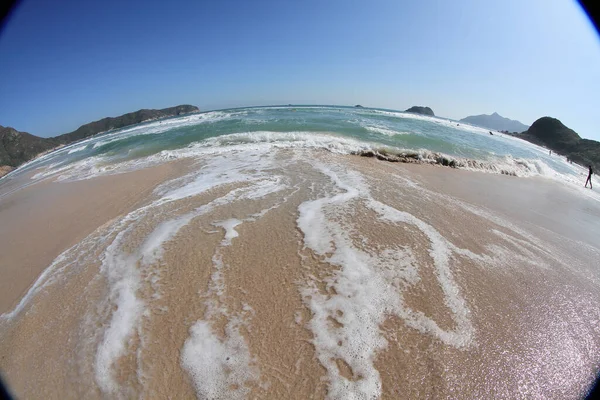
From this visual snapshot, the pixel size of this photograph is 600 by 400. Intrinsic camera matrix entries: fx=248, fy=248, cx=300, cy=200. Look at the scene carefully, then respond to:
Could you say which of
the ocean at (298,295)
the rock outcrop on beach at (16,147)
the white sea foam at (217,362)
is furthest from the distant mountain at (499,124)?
the rock outcrop on beach at (16,147)

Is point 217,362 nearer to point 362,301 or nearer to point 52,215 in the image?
point 362,301

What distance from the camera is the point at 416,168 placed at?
11.3 metres

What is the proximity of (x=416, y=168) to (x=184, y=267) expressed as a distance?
10471 mm

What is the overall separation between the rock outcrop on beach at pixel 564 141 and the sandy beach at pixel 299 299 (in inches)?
1197

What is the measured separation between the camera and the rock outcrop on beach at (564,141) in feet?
91.2

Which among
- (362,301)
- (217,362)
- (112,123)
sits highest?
(112,123)

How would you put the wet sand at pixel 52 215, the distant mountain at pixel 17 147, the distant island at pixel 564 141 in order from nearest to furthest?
the wet sand at pixel 52 215 < the distant island at pixel 564 141 < the distant mountain at pixel 17 147

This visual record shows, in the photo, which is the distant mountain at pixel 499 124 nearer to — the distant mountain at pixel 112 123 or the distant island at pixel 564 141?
the distant island at pixel 564 141

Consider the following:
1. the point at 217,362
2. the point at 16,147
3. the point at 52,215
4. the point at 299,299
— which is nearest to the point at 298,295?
the point at 299,299

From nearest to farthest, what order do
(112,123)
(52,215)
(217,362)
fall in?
1. (217,362)
2. (52,215)
3. (112,123)

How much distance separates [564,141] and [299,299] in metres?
55.0

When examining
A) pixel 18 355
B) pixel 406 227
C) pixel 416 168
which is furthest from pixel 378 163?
pixel 18 355

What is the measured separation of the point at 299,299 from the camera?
12.1ft

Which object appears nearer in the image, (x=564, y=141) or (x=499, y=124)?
(x=564, y=141)
